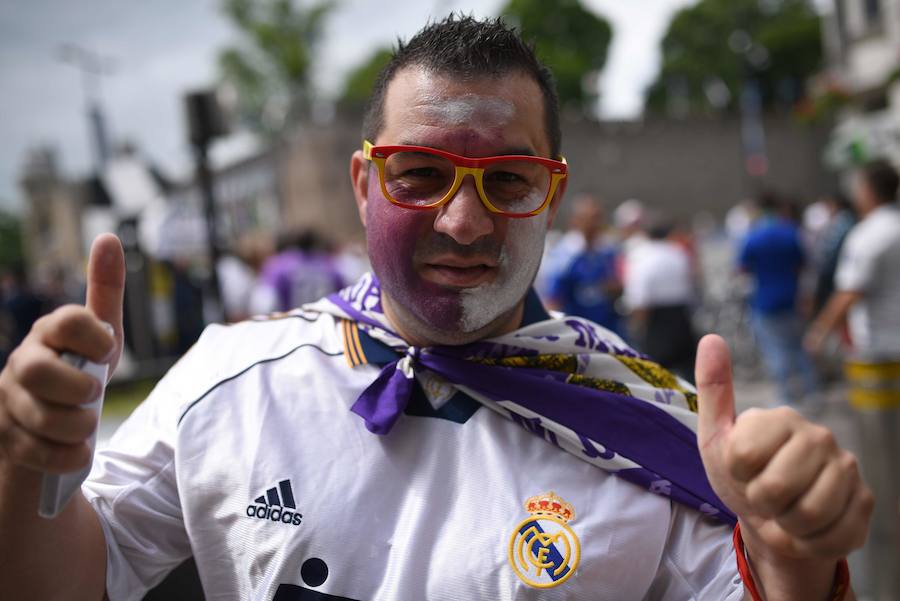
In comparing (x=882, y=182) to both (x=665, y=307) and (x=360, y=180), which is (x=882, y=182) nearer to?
(x=665, y=307)

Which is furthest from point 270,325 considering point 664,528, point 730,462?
point 730,462

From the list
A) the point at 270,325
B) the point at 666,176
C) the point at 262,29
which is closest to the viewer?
the point at 270,325

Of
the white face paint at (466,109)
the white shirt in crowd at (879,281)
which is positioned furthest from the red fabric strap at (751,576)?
the white shirt in crowd at (879,281)

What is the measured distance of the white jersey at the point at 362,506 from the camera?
1391 mm

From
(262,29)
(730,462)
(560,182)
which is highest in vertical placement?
(262,29)

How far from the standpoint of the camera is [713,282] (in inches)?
605

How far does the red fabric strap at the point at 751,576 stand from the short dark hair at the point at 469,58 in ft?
2.76

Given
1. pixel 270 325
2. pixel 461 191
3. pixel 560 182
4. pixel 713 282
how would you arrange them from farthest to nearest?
pixel 713 282 < pixel 270 325 < pixel 560 182 < pixel 461 191

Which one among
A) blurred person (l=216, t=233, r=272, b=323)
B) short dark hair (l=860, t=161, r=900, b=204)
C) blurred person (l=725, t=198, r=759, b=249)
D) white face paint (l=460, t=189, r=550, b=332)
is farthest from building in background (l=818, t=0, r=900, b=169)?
white face paint (l=460, t=189, r=550, b=332)

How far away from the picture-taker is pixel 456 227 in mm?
1468

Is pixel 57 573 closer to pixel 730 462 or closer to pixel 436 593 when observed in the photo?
pixel 436 593

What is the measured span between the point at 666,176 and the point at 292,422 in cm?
3899

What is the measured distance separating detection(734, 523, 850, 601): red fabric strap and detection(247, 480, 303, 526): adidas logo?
771mm

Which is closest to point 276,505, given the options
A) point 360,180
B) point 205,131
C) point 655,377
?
point 360,180
